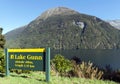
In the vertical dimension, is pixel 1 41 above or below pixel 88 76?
above

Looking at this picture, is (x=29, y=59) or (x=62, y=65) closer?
(x=29, y=59)

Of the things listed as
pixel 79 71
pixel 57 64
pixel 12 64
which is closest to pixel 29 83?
pixel 12 64

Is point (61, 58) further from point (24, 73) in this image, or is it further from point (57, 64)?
point (24, 73)

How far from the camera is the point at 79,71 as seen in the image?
47.1ft

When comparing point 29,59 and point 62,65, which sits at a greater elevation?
point 29,59

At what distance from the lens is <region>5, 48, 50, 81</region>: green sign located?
12641mm

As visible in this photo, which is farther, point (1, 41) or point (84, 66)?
point (1, 41)

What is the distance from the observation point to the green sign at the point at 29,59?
12.6 metres

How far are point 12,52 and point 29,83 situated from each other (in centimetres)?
250

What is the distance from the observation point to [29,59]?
13.2m

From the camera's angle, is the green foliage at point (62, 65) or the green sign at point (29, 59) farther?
the green foliage at point (62, 65)

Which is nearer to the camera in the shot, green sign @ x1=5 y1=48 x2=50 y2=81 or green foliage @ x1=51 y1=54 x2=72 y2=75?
green sign @ x1=5 y1=48 x2=50 y2=81

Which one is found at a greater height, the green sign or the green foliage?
the green sign

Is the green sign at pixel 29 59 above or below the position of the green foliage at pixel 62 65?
above
